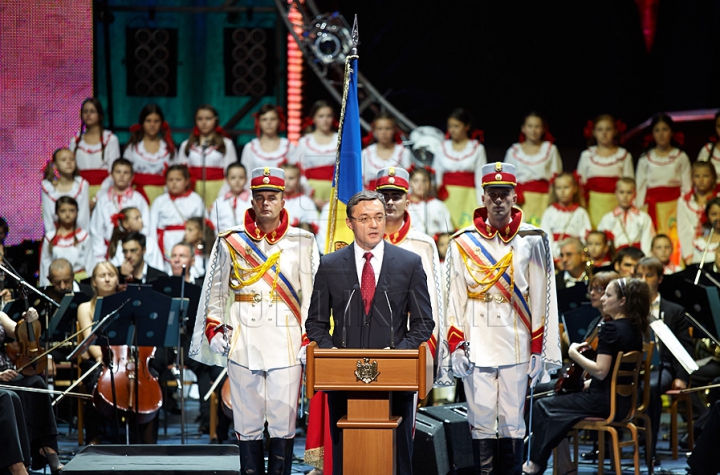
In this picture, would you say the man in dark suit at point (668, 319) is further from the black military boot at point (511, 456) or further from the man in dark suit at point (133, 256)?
the man in dark suit at point (133, 256)

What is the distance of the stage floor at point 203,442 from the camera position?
7387 mm

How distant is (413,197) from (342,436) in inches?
244

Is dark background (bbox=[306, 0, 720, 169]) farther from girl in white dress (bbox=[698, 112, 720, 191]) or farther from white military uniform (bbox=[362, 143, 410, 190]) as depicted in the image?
white military uniform (bbox=[362, 143, 410, 190])

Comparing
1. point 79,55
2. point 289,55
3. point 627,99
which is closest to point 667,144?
point 627,99

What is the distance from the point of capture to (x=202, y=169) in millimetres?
11375

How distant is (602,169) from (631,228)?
785mm

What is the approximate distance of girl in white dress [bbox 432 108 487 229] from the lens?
11.1 meters

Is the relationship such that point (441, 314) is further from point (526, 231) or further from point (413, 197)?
point (413, 197)

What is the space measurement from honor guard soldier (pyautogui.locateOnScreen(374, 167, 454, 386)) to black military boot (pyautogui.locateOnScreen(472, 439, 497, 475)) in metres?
0.40

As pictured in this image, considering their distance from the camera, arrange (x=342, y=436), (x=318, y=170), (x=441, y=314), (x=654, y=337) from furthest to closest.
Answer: (x=318, y=170) < (x=654, y=337) < (x=441, y=314) < (x=342, y=436)

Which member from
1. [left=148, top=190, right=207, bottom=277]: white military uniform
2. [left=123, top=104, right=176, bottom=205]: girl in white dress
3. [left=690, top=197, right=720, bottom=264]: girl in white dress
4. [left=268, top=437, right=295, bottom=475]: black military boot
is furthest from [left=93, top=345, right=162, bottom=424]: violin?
[left=690, top=197, right=720, bottom=264]: girl in white dress

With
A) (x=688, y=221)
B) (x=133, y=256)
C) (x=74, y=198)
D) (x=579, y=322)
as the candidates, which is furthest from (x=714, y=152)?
(x=74, y=198)

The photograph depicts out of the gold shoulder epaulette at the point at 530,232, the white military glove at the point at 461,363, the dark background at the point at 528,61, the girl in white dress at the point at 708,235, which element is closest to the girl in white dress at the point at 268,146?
the dark background at the point at 528,61

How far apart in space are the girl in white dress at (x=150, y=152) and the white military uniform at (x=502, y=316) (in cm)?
627
